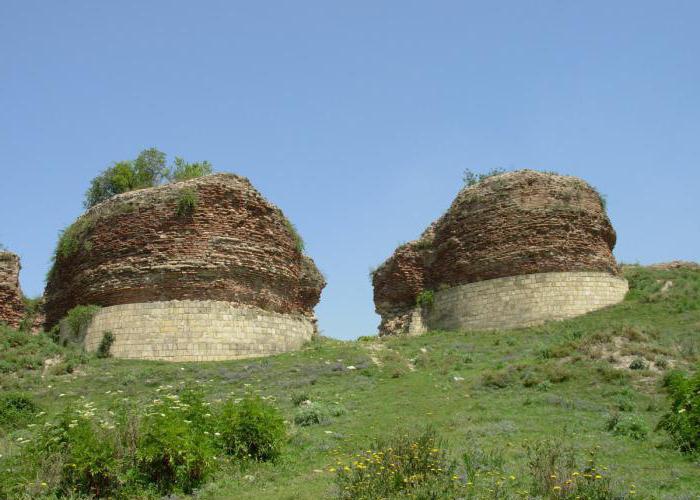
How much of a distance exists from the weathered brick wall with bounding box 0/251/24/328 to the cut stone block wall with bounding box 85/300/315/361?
15.6ft

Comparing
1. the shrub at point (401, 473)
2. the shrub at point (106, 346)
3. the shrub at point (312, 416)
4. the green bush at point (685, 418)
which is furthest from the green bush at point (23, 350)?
the green bush at point (685, 418)

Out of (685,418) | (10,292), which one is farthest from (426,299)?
(685,418)

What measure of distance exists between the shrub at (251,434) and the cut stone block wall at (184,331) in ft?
32.4

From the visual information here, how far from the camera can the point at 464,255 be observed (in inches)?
1023

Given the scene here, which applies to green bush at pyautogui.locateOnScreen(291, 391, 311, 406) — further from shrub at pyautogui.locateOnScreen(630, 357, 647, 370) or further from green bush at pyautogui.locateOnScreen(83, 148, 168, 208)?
green bush at pyautogui.locateOnScreen(83, 148, 168, 208)

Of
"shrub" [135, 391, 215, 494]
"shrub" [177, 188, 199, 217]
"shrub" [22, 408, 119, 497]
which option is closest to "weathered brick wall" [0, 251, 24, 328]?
"shrub" [177, 188, 199, 217]

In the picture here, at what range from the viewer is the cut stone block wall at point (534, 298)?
2378cm

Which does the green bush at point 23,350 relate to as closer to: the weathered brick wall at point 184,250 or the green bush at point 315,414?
the weathered brick wall at point 184,250

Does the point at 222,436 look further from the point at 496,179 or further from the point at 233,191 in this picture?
the point at 496,179

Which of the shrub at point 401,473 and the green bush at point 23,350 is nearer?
the shrub at point 401,473

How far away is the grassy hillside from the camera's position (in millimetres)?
9026

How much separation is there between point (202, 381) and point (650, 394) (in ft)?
32.3

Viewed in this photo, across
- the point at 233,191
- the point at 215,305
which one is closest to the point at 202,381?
the point at 215,305

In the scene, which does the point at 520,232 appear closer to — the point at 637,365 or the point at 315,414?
the point at 637,365
